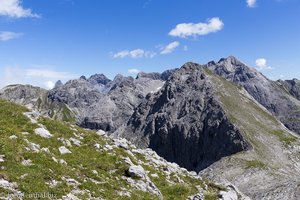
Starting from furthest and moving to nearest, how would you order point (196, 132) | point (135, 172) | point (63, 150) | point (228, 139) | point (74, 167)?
point (196, 132)
point (228, 139)
point (63, 150)
point (135, 172)
point (74, 167)

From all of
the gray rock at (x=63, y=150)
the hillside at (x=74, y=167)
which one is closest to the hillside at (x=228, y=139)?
the hillside at (x=74, y=167)

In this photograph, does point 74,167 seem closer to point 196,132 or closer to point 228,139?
point 228,139

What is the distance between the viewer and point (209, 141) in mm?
164875

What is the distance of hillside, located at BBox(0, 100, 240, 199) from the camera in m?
22.7

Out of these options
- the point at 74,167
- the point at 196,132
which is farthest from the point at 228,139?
the point at 74,167

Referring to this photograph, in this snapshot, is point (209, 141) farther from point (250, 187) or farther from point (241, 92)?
point (250, 187)

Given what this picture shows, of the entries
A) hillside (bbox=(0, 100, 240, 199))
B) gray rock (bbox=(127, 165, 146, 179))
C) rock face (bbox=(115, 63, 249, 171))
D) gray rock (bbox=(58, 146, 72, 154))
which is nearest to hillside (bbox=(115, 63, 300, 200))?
rock face (bbox=(115, 63, 249, 171))

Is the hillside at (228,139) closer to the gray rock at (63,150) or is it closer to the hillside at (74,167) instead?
the hillside at (74,167)

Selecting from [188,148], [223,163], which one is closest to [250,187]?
[223,163]

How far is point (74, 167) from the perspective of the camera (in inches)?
1080

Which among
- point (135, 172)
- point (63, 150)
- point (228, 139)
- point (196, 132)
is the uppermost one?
point (63, 150)

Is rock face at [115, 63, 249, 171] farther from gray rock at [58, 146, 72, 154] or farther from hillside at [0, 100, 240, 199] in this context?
gray rock at [58, 146, 72, 154]

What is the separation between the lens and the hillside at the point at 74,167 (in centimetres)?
2273

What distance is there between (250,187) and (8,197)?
80.2 m
